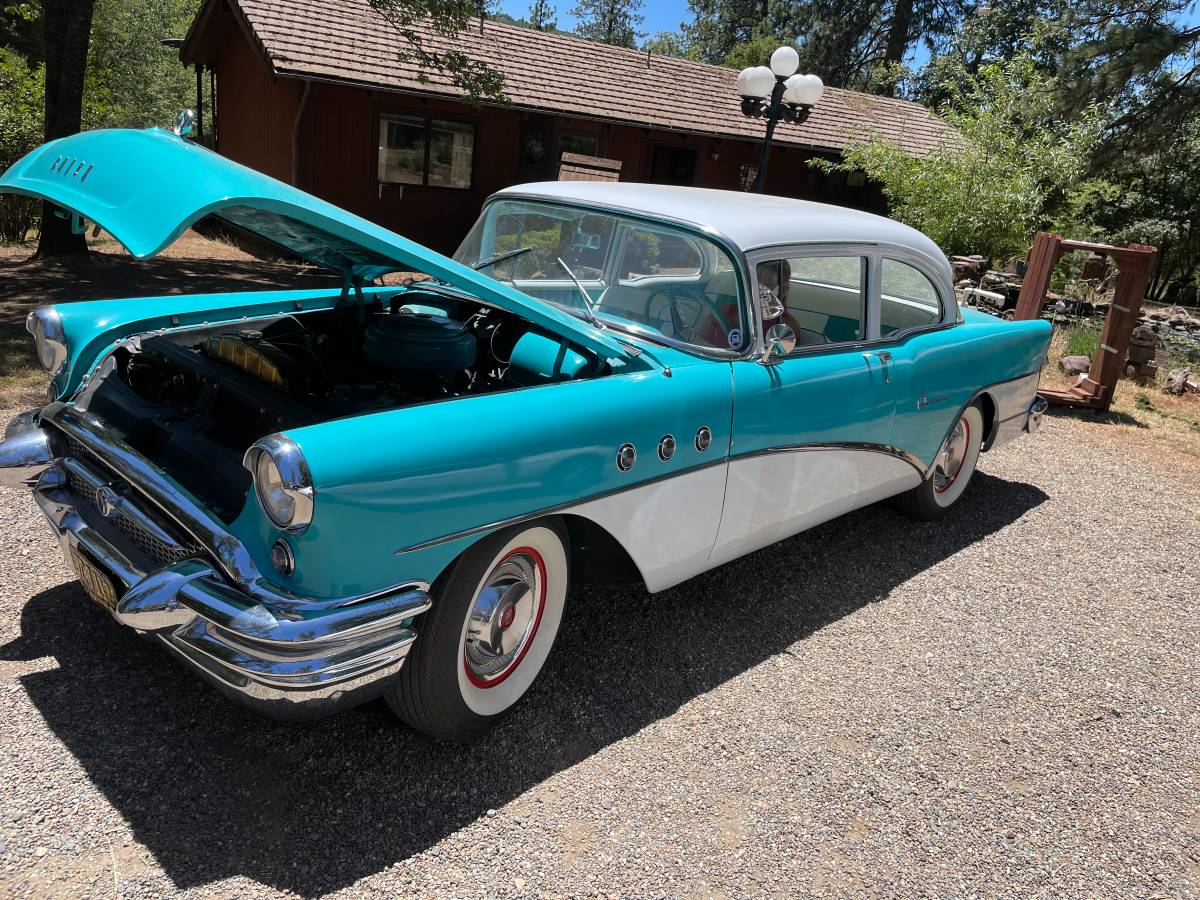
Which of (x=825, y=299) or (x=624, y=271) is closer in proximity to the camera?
(x=624, y=271)

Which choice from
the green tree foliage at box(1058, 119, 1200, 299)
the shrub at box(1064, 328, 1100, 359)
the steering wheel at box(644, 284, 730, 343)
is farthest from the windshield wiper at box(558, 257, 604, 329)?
the green tree foliage at box(1058, 119, 1200, 299)

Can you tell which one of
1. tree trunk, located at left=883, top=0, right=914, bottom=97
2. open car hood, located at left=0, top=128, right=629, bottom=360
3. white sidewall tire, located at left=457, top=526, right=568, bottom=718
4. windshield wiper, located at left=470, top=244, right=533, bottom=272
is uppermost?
tree trunk, located at left=883, top=0, right=914, bottom=97

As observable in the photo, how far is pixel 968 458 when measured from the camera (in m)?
5.10

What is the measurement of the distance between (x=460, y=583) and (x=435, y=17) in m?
8.47

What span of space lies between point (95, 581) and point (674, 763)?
1762 millimetres

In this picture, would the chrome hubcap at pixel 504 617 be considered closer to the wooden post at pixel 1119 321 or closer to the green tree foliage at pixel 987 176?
the wooden post at pixel 1119 321

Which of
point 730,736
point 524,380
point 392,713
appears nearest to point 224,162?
point 524,380

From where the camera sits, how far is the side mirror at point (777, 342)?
327cm

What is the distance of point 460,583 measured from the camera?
2461mm

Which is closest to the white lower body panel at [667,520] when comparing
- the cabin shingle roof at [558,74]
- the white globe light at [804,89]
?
the white globe light at [804,89]

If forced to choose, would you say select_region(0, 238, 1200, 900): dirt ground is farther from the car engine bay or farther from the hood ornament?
the hood ornament

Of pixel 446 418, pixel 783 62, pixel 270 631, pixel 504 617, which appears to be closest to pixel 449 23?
pixel 783 62

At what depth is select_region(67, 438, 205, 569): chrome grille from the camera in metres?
2.37

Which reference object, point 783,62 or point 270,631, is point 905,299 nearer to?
point 270,631
